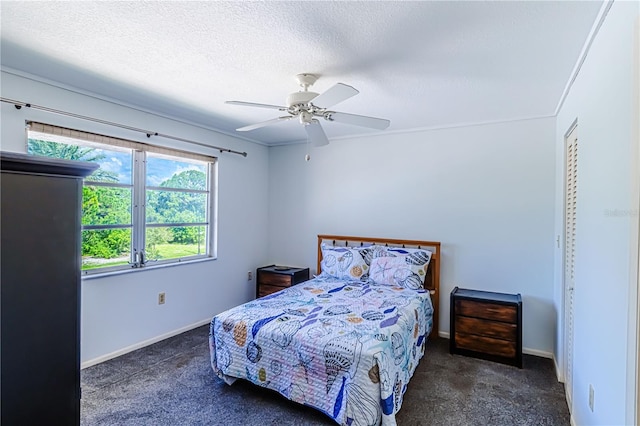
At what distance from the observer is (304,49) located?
2051 mm

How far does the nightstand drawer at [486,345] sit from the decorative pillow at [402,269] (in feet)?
2.12

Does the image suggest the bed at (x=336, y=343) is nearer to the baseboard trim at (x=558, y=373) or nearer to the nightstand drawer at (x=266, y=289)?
the nightstand drawer at (x=266, y=289)

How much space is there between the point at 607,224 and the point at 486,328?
194 centimetres

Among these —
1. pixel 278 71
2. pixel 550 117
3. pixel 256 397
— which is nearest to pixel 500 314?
pixel 550 117

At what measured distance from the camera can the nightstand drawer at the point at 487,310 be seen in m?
3.05

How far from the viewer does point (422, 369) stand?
296 centimetres

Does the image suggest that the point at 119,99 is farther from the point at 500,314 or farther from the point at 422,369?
the point at 500,314

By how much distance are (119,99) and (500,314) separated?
161 inches

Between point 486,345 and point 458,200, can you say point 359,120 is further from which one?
point 486,345

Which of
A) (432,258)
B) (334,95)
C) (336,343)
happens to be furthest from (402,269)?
(334,95)

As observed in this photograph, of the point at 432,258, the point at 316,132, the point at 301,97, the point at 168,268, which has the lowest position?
the point at 168,268

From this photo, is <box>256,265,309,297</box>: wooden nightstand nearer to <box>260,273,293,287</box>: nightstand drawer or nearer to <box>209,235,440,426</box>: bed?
<box>260,273,293,287</box>: nightstand drawer

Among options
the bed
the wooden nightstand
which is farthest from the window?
the bed

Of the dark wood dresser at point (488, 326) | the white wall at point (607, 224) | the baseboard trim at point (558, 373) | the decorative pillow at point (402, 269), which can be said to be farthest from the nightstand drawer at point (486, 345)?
the white wall at point (607, 224)
